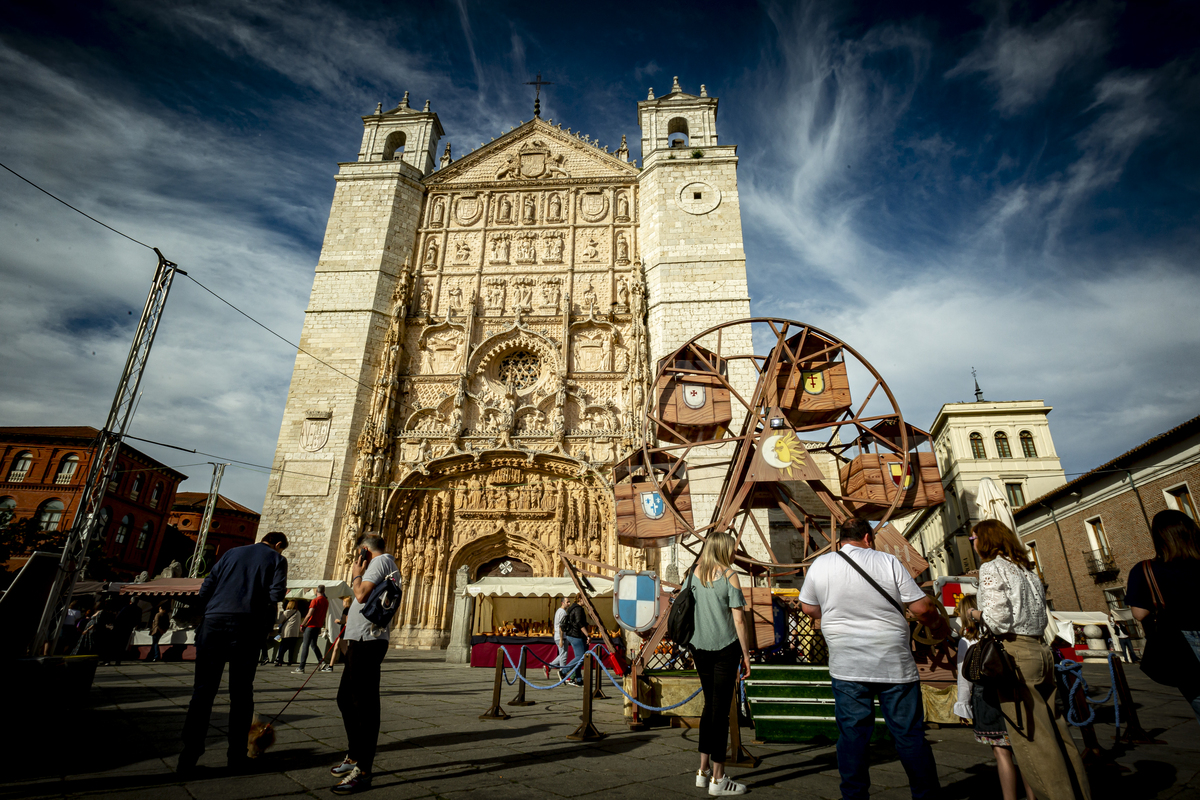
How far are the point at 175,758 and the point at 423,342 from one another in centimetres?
1365

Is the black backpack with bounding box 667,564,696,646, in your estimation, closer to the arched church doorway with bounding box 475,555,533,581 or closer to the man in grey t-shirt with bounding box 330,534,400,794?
the man in grey t-shirt with bounding box 330,534,400,794

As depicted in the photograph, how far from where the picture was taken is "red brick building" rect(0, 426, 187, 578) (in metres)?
26.8

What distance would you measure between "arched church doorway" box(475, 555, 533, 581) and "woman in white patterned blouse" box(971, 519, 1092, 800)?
12.5 metres

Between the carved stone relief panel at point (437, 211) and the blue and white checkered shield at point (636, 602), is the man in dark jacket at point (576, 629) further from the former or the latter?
the carved stone relief panel at point (437, 211)

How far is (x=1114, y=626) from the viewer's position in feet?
46.3

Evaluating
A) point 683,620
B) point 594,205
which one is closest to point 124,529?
point 594,205

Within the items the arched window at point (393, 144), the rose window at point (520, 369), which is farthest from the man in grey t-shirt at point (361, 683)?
the arched window at point (393, 144)

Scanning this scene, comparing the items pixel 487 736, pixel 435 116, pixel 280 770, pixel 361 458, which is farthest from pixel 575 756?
pixel 435 116

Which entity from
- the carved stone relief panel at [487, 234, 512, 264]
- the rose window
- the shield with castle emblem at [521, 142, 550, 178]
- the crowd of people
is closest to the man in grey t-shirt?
the crowd of people

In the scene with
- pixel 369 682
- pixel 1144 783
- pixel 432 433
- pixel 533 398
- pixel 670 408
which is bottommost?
pixel 1144 783

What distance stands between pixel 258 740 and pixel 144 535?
3792cm

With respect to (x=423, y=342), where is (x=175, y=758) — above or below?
below

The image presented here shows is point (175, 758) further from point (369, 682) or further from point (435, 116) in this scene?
point (435, 116)

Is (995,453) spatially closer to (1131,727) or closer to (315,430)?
(1131,727)
